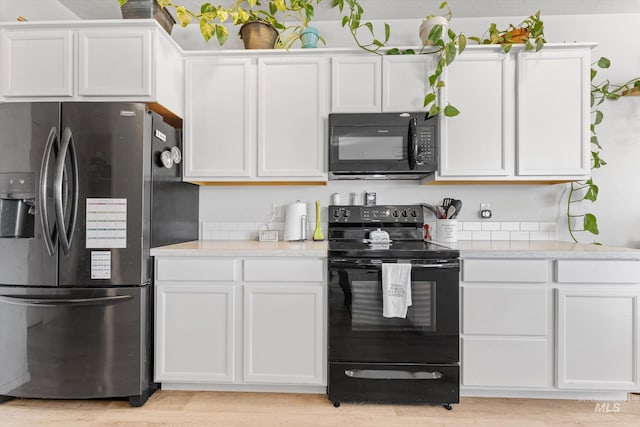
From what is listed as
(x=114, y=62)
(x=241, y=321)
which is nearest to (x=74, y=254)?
(x=241, y=321)

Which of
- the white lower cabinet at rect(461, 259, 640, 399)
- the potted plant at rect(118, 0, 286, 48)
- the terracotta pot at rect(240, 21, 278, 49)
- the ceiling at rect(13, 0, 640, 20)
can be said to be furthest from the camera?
the ceiling at rect(13, 0, 640, 20)

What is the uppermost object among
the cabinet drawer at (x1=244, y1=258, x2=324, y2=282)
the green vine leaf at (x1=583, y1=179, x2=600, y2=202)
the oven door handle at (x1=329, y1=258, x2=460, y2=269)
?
the green vine leaf at (x1=583, y1=179, x2=600, y2=202)

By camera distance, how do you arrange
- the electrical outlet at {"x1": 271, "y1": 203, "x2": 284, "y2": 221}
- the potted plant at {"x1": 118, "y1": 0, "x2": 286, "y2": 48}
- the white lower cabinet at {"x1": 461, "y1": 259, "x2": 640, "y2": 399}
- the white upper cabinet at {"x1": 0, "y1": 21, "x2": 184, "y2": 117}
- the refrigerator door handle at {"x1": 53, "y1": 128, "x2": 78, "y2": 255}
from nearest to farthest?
the refrigerator door handle at {"x1": 53, "y1": 128, "x2": 78, "y2": 255}, the white lower cabinet at {"x1": 461, "y1": 259, "x2": 640, "y2": 399}, the white upper cabinet at {"x1": 0, "y1": 21, "x2": 184, "y2": 117}, the potted plant at {"x1": 118, "y1": 0, "x2": 286, "y2": 48}, the electrical outlet at {"x1": 271, "y1": 203, "x2": 284, "y2": 221}

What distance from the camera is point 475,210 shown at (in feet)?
8.37

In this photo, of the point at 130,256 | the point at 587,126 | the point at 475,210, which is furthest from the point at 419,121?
the point at 130,256

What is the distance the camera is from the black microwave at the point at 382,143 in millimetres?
2172

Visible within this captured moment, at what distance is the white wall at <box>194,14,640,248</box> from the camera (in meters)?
2.50

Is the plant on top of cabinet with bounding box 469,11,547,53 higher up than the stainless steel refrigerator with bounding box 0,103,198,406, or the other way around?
the plant on top of cabinet with bounding box 469,11,547,53

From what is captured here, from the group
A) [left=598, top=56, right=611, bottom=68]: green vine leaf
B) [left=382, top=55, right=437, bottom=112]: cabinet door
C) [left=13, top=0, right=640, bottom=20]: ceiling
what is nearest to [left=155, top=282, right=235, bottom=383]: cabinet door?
[left=382, top=55, right=437, bottom=112]: cabinet door

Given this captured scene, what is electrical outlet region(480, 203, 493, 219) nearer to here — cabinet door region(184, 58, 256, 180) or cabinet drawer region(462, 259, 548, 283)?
cabinet drawer region(462, 259, 548, 283)

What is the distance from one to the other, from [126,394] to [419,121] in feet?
7.80

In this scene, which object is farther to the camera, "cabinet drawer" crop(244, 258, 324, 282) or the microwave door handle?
the microwave door handle

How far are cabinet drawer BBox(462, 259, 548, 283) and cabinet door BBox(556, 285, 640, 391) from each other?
153mm

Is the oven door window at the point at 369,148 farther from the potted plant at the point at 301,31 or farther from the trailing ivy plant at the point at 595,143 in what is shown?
the trailing ivy plant at the point at 595,143
